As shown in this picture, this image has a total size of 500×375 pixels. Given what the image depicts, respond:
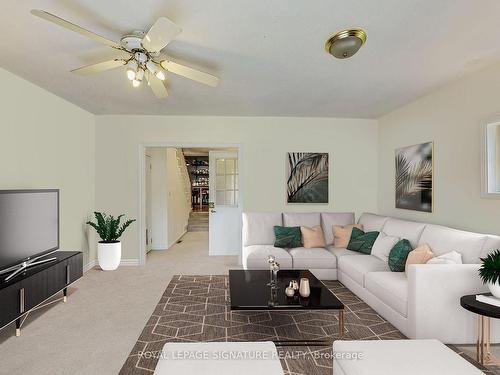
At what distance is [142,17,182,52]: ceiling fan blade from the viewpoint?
1.89 meters

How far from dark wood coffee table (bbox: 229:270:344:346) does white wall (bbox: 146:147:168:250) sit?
3.60 meters

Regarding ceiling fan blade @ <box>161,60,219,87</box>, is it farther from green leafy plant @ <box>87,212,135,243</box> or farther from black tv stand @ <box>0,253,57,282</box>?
green leafy plant @ <box>87,212,135,243</box>

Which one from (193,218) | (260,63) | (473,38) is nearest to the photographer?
(473,38)

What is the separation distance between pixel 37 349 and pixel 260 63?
3084 millimetres

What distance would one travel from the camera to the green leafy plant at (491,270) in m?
2.41

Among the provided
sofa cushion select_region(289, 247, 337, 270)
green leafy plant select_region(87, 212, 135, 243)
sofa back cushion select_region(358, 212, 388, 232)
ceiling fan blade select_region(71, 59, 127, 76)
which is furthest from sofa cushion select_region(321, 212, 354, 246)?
ceiling fan blade select_region(71, 59, 127, 76)

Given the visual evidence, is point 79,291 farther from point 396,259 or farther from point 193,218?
point 193,218

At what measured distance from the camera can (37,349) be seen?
2693 mm

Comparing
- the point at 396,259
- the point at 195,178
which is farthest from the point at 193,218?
the point at 396,259

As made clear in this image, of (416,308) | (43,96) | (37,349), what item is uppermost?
(43,96)

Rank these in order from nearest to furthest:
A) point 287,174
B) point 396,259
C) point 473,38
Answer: point 473,38, point 396,259, point 287,174

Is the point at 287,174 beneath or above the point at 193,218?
above

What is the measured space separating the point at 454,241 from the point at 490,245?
0.36 meters

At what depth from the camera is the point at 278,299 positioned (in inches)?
115
